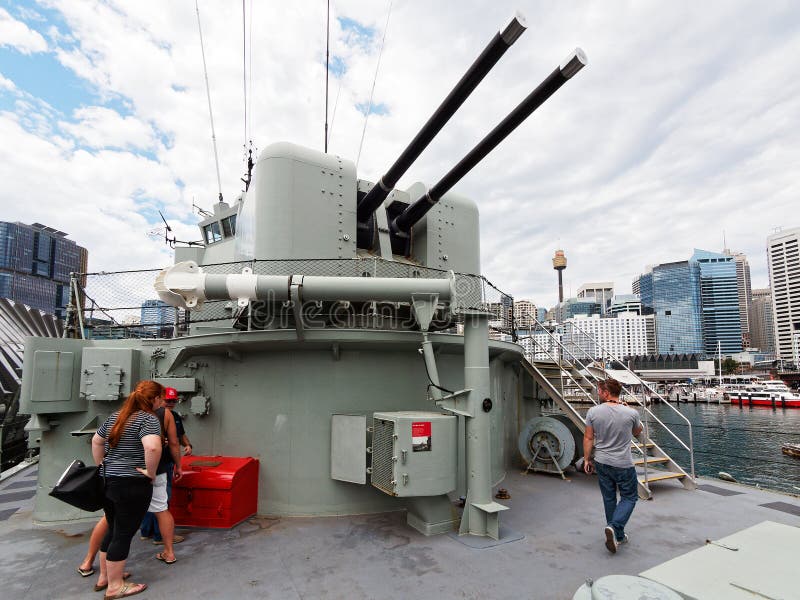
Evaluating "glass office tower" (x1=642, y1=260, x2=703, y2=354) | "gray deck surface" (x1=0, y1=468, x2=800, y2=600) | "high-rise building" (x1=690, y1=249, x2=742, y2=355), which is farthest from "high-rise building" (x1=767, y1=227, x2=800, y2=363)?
"gray deck surface" (x1=0, y1=468, x2=800, y2=600)

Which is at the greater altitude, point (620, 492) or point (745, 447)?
point (620, 492)

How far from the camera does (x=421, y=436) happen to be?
468cm

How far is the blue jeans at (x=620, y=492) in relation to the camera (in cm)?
420

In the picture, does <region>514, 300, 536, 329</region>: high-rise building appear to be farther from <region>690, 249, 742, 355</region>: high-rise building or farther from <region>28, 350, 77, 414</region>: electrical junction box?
<region>690, 249, 742, 355</region>: high-rise building

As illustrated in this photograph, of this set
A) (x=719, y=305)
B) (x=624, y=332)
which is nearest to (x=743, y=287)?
(x=719, y=305)

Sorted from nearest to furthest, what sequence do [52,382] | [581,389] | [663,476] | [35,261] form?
1. [52,382]
2. [663,476]
3. [581,389]
4. [35,261]

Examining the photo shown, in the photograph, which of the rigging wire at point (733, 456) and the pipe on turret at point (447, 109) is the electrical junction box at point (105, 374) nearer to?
the pipe on turret at point (447, 109)

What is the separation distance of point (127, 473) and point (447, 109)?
4.56 m

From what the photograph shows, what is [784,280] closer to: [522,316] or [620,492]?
[522,316]

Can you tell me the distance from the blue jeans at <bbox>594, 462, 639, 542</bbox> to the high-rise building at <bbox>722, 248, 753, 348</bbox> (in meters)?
193

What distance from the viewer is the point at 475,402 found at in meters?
4.90

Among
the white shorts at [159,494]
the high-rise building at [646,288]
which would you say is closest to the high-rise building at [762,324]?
the high-rise building at [646,288]

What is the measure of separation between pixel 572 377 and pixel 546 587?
4.85 metres

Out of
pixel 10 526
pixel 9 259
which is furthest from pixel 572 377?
pixel 9 259
